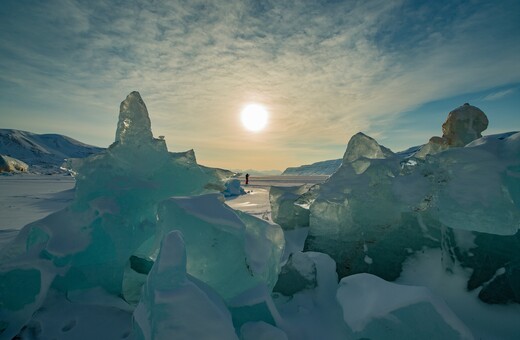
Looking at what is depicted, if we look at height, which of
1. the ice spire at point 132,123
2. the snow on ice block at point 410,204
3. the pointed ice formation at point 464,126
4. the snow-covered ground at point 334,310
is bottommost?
the snow-covered ground at point 334,310

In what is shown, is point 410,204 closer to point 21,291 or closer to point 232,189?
point 21,291

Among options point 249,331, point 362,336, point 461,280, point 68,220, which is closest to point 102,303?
point 68,220

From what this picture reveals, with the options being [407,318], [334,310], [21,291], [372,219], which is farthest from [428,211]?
[21,291]

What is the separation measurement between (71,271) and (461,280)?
279cm

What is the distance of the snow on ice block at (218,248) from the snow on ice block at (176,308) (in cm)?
34

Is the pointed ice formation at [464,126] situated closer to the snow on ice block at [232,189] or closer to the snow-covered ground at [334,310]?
the snow-covered ground at [334,310]

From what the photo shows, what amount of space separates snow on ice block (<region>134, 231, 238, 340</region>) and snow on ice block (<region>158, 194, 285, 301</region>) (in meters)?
0.34

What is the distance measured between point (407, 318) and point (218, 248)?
111 cm

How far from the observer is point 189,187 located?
2693 millimetres

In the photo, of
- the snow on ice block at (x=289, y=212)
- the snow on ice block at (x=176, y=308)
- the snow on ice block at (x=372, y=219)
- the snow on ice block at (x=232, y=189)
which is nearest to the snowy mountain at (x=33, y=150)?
the snow on ice block at (x=232, y=189)

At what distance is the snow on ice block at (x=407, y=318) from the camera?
1350 mm

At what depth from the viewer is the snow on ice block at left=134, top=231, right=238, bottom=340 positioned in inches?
47.5

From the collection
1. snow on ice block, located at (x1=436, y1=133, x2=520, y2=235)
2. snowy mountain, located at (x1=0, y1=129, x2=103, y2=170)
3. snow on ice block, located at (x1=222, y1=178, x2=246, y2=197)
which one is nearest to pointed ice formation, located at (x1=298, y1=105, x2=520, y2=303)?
snow on ice block, located at (x1=436, y1=133, x2=520, y2=235)

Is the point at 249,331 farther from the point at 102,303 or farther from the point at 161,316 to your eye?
the point at 102,303
